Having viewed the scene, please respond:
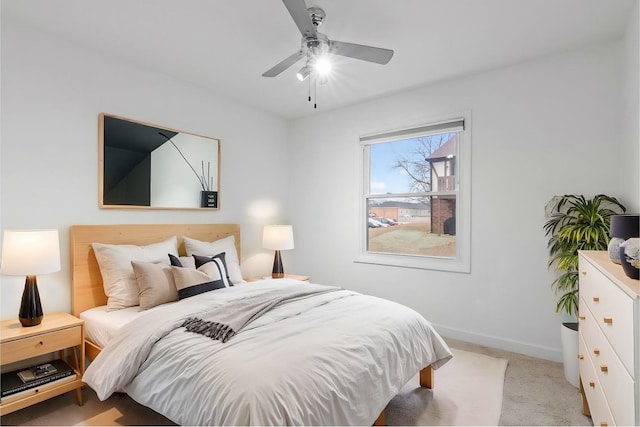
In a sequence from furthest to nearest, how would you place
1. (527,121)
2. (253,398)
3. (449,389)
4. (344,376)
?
1. (527,121)
2. (449,389)
3. (344,376)
4. (253,398)

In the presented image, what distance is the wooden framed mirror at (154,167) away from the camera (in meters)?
2.92

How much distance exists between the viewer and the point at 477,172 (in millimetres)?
3307

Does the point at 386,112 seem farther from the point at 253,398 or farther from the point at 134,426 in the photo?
the point at 134,426

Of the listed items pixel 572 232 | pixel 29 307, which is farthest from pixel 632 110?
pixel 29 307

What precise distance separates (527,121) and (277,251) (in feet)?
9.53

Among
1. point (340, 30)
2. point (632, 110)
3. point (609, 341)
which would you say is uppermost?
point (340, 30)

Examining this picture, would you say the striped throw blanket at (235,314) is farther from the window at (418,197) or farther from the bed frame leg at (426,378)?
the window at (418,197)

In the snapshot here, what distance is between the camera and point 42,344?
213cm

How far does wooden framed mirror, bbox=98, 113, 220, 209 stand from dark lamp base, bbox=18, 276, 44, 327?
2.77 ft

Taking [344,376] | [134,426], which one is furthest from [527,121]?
[134,426]

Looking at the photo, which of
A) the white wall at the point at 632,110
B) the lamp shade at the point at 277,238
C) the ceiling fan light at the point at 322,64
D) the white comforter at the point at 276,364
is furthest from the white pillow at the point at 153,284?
the white wall at the point at 632,110

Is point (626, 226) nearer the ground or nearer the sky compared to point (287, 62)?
nearer the ground

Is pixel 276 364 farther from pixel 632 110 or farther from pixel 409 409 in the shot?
pixel 632 110

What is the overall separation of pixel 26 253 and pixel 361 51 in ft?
8.28
